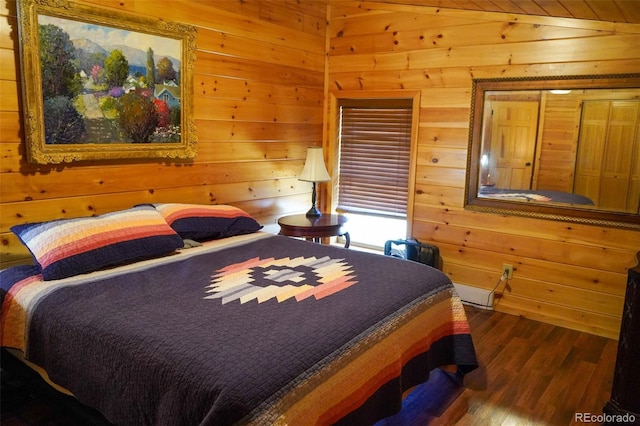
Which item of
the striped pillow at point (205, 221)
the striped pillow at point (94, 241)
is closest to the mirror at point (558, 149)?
the striped pillow at point (205, 221)

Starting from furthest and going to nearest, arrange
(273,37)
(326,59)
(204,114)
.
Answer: (326,59), (273,37), (204,114)

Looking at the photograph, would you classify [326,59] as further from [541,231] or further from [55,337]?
[55,337]

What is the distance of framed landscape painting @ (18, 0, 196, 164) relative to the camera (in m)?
2.42

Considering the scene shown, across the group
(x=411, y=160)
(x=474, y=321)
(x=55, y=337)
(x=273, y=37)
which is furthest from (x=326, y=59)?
(x=55, y=337)

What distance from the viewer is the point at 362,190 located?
14.4 ft

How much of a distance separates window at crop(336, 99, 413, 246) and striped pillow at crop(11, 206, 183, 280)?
Result: 2109 millimetres

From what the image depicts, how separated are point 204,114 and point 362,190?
1.68 m

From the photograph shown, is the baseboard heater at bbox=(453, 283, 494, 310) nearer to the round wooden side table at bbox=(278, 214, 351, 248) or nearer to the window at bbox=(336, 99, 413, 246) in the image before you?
the window at bbox=(336, 99, 413, 246)

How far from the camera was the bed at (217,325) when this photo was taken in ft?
4.94

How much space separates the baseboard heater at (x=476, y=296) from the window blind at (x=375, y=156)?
0.81 m

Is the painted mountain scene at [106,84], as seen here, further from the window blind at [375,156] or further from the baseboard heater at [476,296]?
the baseboard heater at [476,296]

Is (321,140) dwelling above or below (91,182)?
above

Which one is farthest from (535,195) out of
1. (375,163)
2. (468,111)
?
(375,163)

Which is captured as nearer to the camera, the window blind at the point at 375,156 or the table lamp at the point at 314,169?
the table lamp at the point at 314,169
